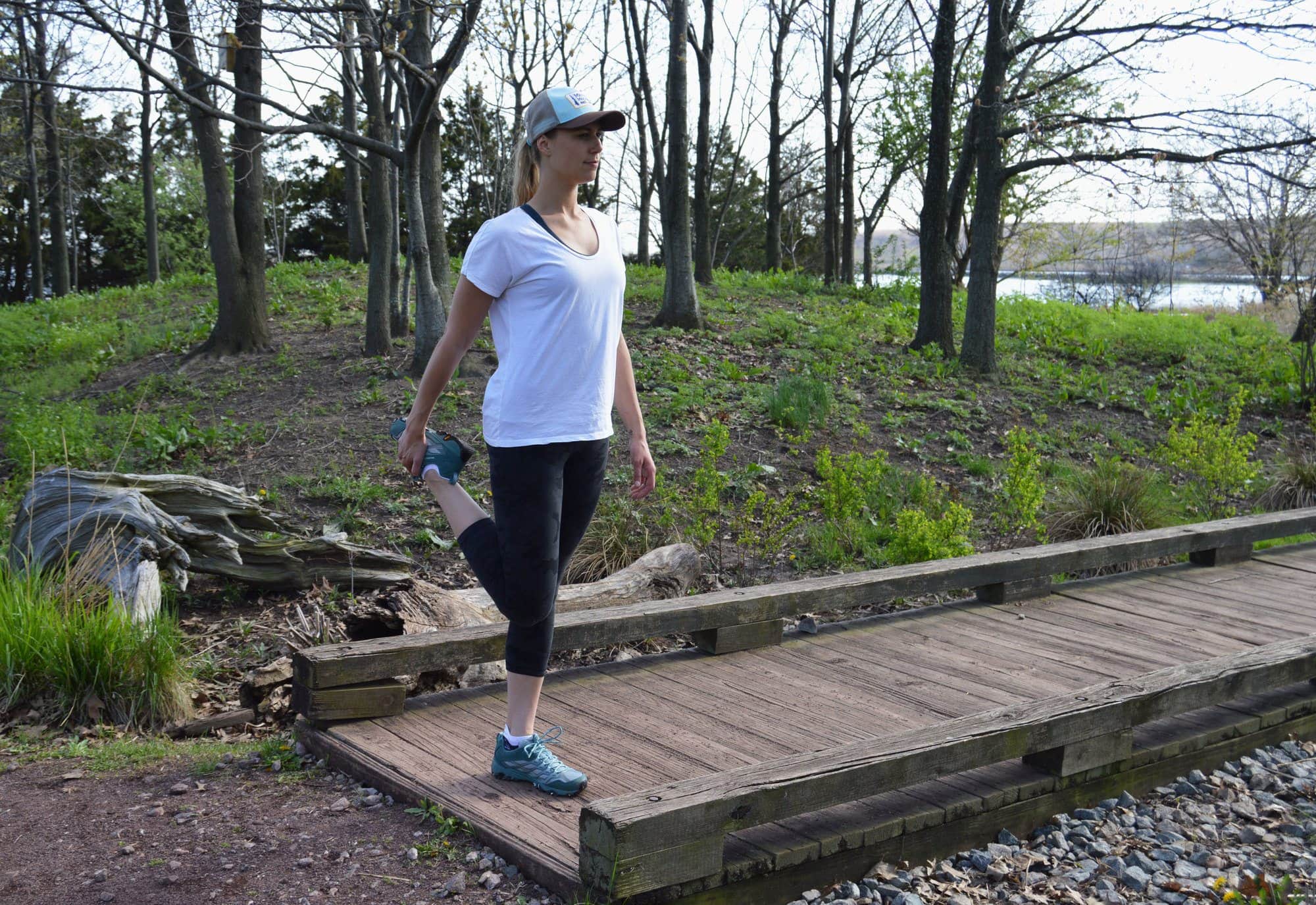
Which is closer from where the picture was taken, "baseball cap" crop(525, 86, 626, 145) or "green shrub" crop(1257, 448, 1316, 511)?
"baseball cap" crop(525, 86, 626, 145)

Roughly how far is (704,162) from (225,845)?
18.2 meters

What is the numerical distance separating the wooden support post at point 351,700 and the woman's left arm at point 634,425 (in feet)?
4.26

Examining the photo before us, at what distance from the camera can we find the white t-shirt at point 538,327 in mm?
3043

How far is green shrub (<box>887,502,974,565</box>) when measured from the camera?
698 cm

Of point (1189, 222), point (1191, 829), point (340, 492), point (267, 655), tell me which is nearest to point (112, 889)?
point (267, 655)

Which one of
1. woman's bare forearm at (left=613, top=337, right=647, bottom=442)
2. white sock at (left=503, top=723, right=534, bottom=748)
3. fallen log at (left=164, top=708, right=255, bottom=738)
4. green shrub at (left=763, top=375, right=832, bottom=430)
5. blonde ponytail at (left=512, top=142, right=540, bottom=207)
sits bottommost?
fallen log at (left=164, top=708, right=255, bottom=738)

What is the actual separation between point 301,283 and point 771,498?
11.7 metres

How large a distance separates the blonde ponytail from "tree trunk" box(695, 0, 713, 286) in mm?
16656

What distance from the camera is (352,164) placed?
1873 cm

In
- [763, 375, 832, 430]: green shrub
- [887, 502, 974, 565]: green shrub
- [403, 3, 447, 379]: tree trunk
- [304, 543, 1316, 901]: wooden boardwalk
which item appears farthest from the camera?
[403, 3, 447, 379]: tree trunk

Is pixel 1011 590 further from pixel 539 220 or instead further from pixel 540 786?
pixel 539 220

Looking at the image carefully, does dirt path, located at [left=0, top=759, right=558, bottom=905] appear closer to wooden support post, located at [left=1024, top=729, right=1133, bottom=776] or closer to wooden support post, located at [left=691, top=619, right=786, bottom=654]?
wooden support post, located at [left=691, top=619, right=786, bottom=654]

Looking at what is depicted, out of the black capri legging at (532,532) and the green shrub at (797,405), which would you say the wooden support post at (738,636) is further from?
the green shrub at (797,405)

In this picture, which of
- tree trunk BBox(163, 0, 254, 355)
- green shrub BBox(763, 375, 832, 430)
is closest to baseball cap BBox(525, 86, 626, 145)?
green shrub BBox(763, 375, 832, 430)
